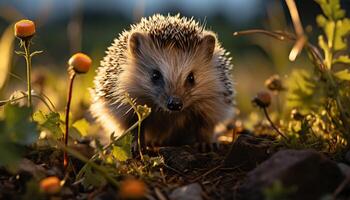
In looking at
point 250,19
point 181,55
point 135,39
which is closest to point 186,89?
point 181,55

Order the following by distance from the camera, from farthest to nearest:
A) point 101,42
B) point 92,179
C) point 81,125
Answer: point 101,42 < point 81,125 < point 92,179

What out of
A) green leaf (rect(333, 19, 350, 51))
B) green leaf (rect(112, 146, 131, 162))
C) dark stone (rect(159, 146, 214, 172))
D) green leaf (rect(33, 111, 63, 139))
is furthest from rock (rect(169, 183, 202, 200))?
green leaf (rect(333, 19, 350, 51))

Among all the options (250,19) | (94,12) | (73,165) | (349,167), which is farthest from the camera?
(94,12)

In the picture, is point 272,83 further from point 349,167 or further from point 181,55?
point 349,167

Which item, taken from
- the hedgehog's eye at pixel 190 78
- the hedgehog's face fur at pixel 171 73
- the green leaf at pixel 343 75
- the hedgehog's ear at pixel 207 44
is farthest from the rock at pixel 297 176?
the hedgehog's ear at pixel 207 44

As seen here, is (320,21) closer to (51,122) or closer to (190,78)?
(51,122)

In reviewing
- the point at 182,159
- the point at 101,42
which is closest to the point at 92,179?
the point at 182,159

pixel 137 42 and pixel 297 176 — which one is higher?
pixel 137 42
